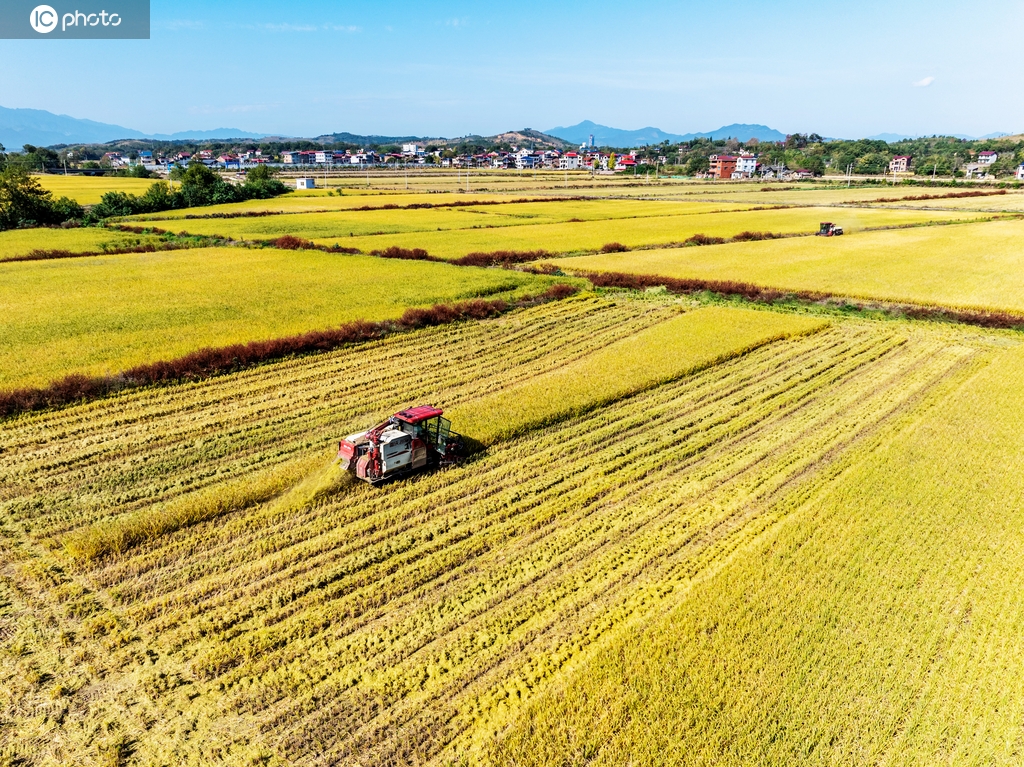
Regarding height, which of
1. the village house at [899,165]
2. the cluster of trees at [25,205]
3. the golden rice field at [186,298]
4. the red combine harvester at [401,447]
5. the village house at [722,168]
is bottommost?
the red combine harvester at [401,447]

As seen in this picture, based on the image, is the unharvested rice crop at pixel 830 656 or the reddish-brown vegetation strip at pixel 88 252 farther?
the reddish-brown vegetation strip at pixel 88 252

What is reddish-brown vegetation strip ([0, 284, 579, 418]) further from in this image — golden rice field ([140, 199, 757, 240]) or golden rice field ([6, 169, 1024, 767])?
golden rice field ([140, 199, 757, 240])

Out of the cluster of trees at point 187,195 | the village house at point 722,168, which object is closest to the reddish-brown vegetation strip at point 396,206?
the cluster of trees at point 187,195

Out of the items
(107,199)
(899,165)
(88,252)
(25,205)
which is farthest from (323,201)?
→ (899,165)

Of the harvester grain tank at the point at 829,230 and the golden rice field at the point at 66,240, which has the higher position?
the harvester grain tank at the point at 829,230

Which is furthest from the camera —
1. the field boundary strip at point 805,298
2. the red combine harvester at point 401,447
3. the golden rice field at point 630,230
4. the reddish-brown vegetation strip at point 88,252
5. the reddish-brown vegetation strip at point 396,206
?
the reddish-brown vegetation strip at point 396,206

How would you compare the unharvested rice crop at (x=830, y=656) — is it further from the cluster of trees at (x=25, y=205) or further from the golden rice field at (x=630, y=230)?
the cluster of trees at (x=25, y=205)
